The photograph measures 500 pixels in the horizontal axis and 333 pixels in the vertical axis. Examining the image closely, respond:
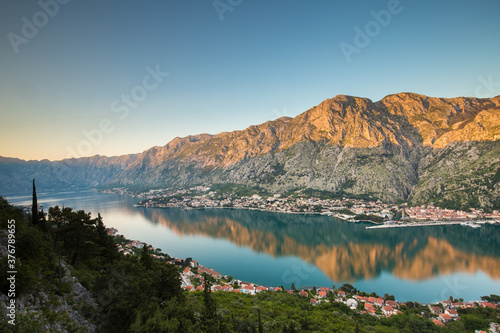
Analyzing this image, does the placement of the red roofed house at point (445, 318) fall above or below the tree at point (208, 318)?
below

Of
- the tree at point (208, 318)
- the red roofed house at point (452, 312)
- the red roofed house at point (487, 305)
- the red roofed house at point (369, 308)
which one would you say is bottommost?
the red roofed house at point (487, 305)

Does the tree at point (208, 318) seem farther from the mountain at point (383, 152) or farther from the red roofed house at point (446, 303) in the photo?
the mountain at point (383, 152)

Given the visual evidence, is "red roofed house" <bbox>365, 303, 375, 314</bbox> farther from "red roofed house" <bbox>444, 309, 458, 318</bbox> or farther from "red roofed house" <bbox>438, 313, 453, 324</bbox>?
"red roofed house" <bbox>444, 309, 458, 318</bbox>

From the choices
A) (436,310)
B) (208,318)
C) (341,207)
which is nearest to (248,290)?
(208,318)

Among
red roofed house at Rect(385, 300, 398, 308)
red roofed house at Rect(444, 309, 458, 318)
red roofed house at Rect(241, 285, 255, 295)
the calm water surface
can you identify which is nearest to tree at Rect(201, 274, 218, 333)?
red roofed house at Rect(241, 285, 255, 295)

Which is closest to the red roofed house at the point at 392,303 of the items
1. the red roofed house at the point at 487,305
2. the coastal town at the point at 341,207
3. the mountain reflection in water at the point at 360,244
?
the mountain reflection in water at the point at 360,244

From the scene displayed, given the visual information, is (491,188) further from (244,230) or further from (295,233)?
(244,230)
